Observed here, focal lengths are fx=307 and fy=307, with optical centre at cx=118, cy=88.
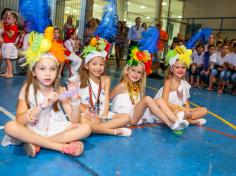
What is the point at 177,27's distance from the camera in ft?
45.2

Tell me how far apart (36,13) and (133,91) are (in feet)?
5.10

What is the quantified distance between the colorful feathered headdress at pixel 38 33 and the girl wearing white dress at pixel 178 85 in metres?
1.66

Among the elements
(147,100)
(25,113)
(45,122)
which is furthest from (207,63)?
(25,113)

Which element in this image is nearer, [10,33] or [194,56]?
[10,33]

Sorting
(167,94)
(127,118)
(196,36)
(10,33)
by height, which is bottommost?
(127,118)

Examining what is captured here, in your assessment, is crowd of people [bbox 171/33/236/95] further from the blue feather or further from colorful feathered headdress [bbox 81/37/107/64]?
the blue feather

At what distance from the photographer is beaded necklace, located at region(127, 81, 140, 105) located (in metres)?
3.71

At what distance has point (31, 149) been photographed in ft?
7.91

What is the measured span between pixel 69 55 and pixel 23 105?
187 inches

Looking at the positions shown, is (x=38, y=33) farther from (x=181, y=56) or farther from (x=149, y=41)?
(x=181, y=56)

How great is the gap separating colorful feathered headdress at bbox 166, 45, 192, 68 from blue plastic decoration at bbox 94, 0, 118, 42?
2.78 feet

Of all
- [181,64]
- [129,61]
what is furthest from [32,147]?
[181,64]

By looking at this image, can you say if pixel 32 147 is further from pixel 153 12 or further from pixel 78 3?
pixel 153 12

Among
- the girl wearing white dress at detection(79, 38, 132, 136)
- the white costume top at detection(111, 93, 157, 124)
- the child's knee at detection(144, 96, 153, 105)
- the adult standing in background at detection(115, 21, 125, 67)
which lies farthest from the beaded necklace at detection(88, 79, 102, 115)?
the adult standing in background at detection(115, 21, 125, 67)
